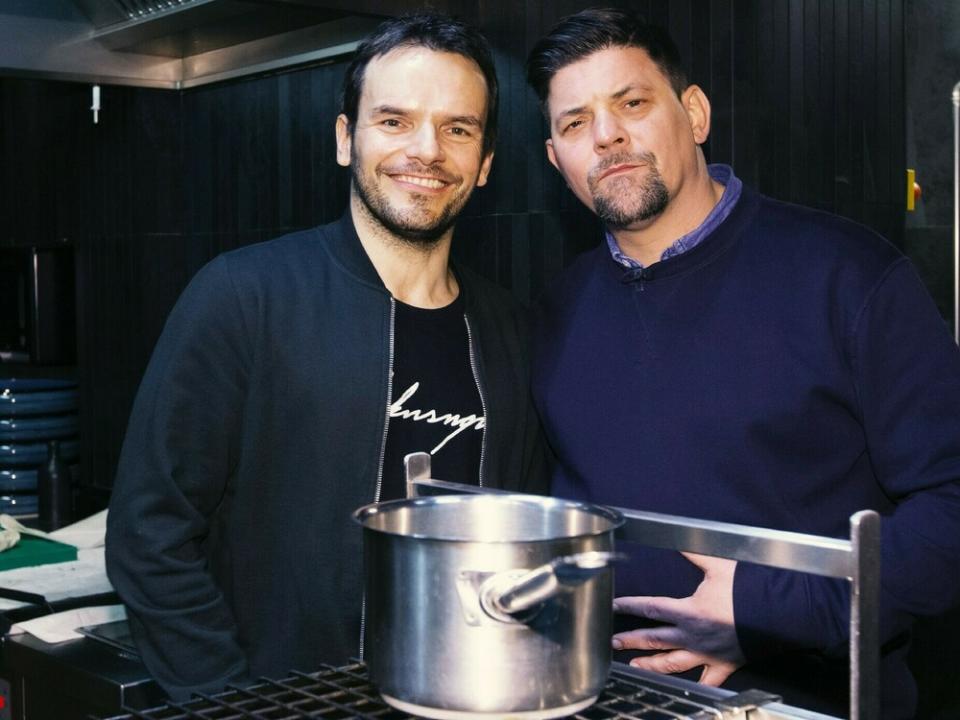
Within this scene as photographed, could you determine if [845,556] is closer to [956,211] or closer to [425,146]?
[425,146]

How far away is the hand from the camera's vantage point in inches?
49.3

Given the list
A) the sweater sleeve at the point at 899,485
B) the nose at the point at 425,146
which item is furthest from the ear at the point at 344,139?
the sweater sleeve at the point at 899,485

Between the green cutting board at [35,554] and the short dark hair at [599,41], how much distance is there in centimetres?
130

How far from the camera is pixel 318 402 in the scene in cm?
145

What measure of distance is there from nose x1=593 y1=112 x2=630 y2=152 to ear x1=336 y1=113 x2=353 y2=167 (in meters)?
0.34

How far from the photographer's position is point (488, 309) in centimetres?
168

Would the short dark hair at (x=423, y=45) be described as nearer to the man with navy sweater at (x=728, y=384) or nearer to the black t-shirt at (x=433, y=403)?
the man with navy sweater at (x=728, y=384)

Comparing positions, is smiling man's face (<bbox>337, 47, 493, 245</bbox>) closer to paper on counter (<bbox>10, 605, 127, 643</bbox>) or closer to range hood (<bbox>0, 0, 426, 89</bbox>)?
range hood (<bbox>0, 0, 426, 89</bbox>)

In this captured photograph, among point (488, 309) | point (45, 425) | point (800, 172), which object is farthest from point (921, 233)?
point (45, 425)

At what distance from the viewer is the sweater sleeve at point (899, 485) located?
1244 mm

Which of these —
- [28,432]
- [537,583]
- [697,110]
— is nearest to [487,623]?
[537,583]

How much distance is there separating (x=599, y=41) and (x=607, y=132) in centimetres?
13

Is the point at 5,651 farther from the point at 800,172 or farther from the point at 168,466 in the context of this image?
the point at 800,172

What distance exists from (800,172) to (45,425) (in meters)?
1.74
